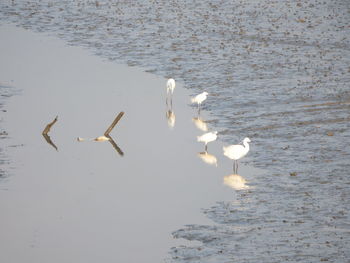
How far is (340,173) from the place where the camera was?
55.4ft

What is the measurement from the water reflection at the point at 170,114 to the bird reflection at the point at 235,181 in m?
4.14

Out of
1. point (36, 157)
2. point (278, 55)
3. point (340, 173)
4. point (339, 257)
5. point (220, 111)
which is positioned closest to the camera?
point (339, 257)

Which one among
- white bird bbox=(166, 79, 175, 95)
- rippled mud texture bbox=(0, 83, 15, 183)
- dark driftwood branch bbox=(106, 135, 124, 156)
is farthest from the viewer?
white bird bbox=(166, 79, 175, 95)

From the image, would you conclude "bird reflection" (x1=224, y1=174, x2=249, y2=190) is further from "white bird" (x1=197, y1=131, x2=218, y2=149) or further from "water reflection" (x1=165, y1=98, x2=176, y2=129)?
"water reflection" (x1=165, y1=98, x2=176, y2=129)

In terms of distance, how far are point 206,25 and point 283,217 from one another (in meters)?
19.4

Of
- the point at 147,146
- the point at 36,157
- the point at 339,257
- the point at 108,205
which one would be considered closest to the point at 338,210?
the point at 339,257

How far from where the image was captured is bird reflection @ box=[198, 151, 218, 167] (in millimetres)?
18047

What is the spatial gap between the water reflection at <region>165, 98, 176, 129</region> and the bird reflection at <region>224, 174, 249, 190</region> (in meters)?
4.14

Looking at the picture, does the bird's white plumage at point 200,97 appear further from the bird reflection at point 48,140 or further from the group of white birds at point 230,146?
the bird reflection at point 48,140

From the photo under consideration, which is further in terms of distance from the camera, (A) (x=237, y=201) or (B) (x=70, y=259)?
(A) (x=237, y=201)

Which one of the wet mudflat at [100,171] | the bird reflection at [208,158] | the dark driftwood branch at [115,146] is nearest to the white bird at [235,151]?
the wet mudflat at [100,171]

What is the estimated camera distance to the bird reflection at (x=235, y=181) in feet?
53.7

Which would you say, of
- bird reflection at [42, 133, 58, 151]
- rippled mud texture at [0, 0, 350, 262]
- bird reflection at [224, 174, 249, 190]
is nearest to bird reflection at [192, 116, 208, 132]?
rippled mud texture at [0, 0, 350, 262]

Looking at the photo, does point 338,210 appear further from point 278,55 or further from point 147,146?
point 278,55
